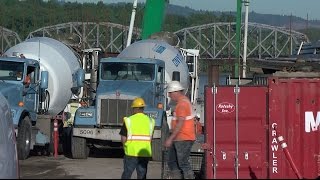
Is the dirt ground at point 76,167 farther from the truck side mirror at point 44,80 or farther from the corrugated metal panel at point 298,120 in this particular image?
the corrugated metal panel at point 298,120

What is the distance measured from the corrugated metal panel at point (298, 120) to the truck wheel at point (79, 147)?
757 centimetres

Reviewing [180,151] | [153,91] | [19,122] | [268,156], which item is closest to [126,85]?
[153,91]

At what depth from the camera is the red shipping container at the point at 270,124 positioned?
16453 mm

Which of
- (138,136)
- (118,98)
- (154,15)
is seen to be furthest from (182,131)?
(154,15)

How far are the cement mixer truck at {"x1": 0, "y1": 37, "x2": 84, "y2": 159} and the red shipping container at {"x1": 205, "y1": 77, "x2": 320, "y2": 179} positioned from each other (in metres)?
7.06

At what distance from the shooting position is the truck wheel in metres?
22.5

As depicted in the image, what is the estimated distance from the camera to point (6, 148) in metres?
12.6

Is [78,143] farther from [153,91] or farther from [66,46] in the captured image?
[66,46]

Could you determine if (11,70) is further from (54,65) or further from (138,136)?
(138,136)

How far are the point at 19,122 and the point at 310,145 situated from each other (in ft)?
28.5

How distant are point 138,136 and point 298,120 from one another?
187 inches

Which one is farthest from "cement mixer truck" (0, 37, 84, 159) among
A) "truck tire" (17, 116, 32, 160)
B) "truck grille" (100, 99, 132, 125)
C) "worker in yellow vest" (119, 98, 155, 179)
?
"worker in yellow vest" (119, 98, 155, 179)

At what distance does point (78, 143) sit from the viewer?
22.6 m

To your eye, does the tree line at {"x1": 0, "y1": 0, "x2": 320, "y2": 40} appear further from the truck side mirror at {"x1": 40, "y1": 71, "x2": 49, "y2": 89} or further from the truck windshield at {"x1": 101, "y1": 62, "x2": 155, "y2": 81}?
the truck windshield at {"x1": 101, "y1": 62, "x2": 155, "y2": 81}
